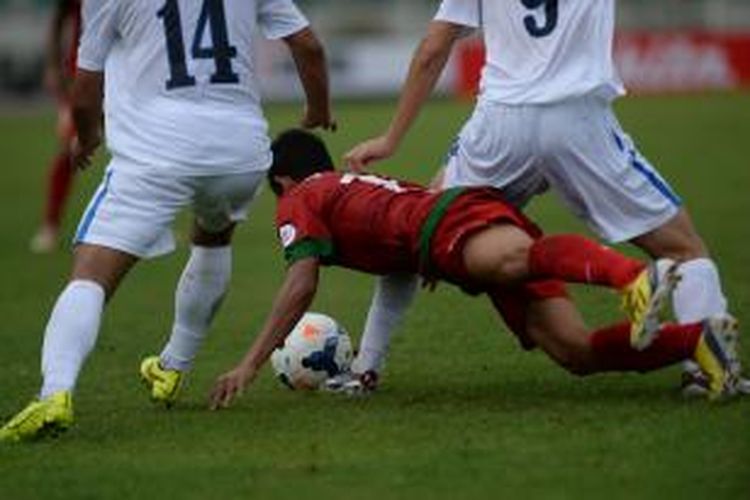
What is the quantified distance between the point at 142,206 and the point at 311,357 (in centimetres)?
A: 147

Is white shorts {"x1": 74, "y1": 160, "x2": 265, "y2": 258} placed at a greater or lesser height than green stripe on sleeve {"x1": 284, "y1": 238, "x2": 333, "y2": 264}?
greater

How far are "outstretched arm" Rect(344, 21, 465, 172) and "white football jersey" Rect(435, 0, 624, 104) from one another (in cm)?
24

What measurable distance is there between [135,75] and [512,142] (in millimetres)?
1692

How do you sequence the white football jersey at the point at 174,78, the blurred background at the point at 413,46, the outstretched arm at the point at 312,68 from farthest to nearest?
the blurred background at the point at 413,46 → the outstretched arm at the point at 312,68 → the white football jersey at the point at 174,78

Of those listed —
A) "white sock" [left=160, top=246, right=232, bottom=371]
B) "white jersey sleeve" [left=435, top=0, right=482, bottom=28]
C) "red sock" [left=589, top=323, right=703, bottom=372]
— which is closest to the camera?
"red sock" [left=589, top=323, right=703, bottom=372]

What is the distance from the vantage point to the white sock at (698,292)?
8453 millimetres

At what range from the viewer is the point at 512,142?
852 centimetres

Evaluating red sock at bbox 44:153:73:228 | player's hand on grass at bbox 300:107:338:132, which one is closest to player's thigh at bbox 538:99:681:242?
player's hand on grass at bbox 300:107:338:132

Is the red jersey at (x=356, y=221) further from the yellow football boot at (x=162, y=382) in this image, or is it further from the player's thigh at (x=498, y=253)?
the yellow football boot at (x=162, y=382)

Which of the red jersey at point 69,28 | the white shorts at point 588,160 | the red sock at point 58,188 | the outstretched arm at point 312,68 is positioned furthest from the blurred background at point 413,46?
the white shorts at point 588,160

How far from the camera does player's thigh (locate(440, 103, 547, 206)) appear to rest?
8500mm

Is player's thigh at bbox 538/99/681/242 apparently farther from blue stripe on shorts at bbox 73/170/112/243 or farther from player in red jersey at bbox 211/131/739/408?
blue stripe on shorts at bbox 73/170/112/243

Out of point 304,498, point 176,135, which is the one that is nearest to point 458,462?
point 304,498

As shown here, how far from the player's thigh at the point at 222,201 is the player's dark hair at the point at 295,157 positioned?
18 centimetres
